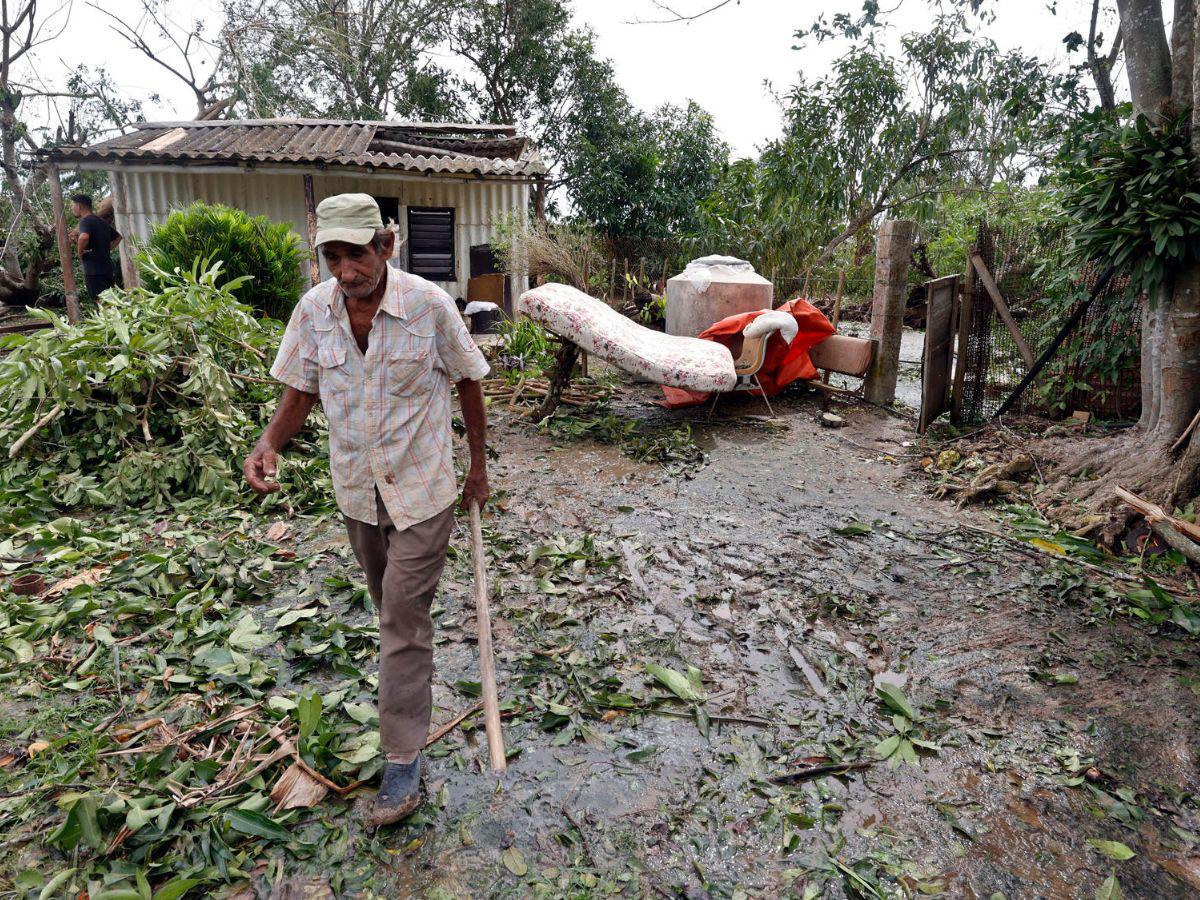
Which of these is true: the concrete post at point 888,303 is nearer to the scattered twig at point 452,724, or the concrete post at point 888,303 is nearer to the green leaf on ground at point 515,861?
the scattered twig at point 452,724

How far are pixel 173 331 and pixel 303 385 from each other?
11.7 ft

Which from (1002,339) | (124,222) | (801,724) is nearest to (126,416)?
(801,724)

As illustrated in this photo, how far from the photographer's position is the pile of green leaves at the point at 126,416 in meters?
4.83

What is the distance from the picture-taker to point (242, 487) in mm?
5016

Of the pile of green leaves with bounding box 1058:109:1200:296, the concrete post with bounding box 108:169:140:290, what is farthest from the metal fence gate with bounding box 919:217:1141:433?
the concrete post with bounding box 108:169:140:290

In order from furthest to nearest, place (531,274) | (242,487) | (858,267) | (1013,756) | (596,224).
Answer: (596,224) < (858,267) < (531,274) < (242,487) < (1013,756)

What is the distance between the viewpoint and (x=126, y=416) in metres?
5.02

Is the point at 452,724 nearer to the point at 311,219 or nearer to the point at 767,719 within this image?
the point at 767,719

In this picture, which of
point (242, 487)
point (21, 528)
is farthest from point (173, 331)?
point (21, 528)

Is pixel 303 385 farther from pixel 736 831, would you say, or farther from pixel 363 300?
pixel 736 831

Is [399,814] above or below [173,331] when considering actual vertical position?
below

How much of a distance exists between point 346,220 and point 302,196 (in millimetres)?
11000

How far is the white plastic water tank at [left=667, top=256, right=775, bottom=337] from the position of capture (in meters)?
8.70

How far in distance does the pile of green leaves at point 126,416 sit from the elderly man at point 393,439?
293cm
